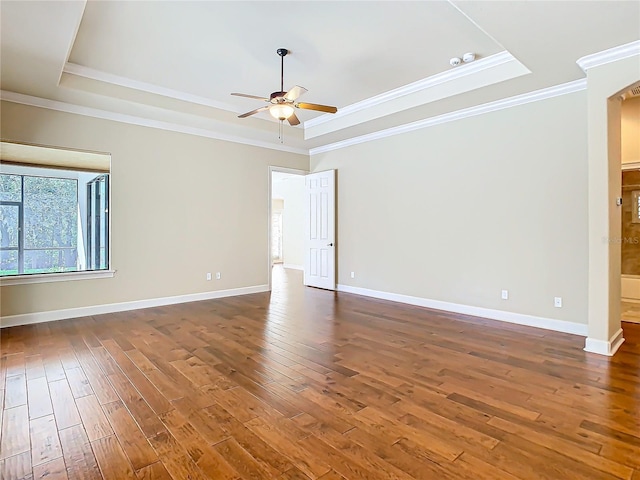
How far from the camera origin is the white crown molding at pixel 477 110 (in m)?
4.13

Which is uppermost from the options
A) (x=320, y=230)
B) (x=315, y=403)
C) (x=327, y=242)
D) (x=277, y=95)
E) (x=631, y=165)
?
(x=277, y=95)

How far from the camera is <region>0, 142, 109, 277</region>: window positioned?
4.69m

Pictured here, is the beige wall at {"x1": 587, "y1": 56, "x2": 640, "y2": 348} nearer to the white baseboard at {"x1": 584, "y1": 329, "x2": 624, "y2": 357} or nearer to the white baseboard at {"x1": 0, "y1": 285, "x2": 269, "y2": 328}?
the white baseboard at {"x1": 584, "y1": 329, "x2": 624, "y2": 357}

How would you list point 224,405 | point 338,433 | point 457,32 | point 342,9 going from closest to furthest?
1. point 338,433
2. point 224,405
3. point 342,9
4. point 457,32

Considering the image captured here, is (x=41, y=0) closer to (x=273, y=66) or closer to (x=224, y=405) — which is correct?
(x=273, y=66)

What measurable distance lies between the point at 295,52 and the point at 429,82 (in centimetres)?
181

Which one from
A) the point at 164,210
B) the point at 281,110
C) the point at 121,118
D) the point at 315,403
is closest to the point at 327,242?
the point at 164,210

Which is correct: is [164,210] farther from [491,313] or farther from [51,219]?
[491,313]

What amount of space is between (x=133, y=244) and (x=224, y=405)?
12.1ft

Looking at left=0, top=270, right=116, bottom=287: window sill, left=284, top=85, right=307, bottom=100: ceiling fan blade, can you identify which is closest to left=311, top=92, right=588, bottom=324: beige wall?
left=284, top=85, right=307, bottom=100: ceiling fan blade

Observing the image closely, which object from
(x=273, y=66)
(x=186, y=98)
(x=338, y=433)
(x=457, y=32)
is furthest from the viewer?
(x=186, y=98)

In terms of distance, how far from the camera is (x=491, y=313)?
4.84m

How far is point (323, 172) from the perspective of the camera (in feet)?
23.6

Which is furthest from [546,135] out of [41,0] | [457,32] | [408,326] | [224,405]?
[41,0]
